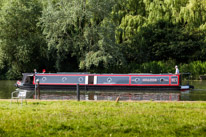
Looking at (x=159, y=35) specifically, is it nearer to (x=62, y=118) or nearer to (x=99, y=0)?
(x=99, y=0)

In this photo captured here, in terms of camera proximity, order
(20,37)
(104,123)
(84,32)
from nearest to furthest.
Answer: (104,123) < (84,32) < (20,37)

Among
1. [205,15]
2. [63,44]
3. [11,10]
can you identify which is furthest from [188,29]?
[11,10]

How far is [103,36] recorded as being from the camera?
3216 cm

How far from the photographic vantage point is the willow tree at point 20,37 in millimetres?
34444

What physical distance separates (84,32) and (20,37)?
25.1 feet

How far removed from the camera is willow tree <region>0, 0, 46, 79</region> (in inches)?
1356

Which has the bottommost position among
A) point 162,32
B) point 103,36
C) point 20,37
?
point 103,36

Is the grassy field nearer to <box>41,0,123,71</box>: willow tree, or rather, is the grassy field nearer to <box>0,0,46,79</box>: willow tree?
<box>41,0,123,71</box>: willow tree

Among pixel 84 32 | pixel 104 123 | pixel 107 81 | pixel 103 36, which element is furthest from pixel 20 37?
pixel 104 123

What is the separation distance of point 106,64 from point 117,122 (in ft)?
78.5

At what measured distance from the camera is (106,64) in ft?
105

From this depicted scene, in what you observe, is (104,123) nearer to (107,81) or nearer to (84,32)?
(107,81)

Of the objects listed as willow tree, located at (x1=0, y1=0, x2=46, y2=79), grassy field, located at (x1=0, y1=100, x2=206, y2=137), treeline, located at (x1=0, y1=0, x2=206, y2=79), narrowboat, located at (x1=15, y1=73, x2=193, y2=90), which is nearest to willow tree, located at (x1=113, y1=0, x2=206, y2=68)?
treeline, located at (x1=0, y1=0, x2=206, y2=79)

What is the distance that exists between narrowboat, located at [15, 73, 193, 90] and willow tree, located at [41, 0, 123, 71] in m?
7.70
